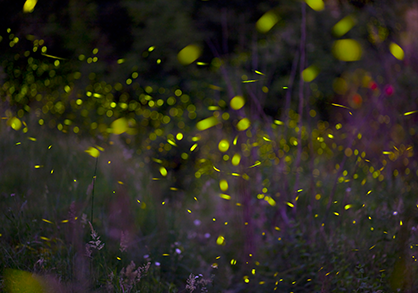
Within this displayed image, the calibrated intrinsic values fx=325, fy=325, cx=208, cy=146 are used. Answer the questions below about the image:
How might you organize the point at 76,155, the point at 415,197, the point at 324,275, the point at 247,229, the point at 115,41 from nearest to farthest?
the point at 324,275 < the point at 247,229 < the point at 415,197 < the point at 76,155 < the point at 115,41

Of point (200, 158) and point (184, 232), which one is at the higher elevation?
point (184, 232)

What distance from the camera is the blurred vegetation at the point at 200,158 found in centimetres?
186

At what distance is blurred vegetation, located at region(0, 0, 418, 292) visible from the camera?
1859 millimetres

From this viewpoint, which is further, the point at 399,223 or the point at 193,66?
the point at 193,66

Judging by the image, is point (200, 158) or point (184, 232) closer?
point (184, 232)

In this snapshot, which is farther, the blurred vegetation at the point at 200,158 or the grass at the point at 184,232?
the blurred vegetation at the point at 200,158

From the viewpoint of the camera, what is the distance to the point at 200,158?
11.2ft

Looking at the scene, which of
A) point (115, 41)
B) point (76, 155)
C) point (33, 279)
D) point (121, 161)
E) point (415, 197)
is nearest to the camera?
point (33, 279)

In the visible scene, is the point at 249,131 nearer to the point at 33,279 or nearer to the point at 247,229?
the point at 247,229

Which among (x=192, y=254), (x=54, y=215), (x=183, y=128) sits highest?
(x=54, y=215)

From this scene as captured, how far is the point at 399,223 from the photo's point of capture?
77.4 inches

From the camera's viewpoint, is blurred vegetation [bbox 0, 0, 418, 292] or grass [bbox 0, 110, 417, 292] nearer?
grass [bbox 0, 110, 417, 292]

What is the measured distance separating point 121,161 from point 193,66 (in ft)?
6.74

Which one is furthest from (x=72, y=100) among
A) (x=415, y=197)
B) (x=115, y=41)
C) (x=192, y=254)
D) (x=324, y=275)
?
(x=415, y=197)
